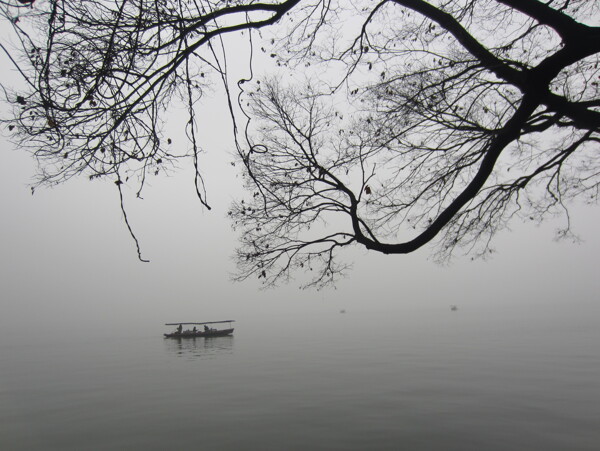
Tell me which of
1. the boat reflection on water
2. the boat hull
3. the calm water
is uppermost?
the boat hull

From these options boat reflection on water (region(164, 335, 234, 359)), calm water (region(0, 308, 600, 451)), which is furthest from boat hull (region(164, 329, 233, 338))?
calm water (region(0, 308, 600, 451))

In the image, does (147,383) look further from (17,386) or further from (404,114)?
(404,114)

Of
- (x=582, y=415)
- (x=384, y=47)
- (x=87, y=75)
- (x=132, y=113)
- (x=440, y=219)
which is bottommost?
(x=582, y=415)

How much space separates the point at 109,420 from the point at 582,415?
54.1ft

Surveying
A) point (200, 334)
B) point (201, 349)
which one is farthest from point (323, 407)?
point (200, 334)

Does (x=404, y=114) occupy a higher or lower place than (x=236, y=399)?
higher

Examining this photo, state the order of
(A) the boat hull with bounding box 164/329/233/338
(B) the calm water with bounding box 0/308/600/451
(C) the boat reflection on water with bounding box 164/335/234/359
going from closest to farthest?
(B) the calm water with bounding box 0/308/600/451, (C) the boat reflection on water with bounding box 164/335/234/359, (A) the boat hull with bounding box 164/329/233/338

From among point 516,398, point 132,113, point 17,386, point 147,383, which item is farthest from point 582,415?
point 17,386

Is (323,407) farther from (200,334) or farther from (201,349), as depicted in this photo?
(200,334)

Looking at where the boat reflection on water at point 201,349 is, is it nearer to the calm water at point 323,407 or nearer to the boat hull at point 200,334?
the boat hull at point 200,334

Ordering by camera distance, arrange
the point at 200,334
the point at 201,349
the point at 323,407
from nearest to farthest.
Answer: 1. the point at 323,407
2. the point at 201,349
3. the point at 200,334

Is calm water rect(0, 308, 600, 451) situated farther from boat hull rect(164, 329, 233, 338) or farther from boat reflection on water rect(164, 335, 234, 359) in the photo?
boat hull rect(164, 329, 233, 338)

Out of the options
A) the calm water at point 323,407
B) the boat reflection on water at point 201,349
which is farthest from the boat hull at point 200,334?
the calm water at point 323,407

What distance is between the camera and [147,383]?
24.4m
